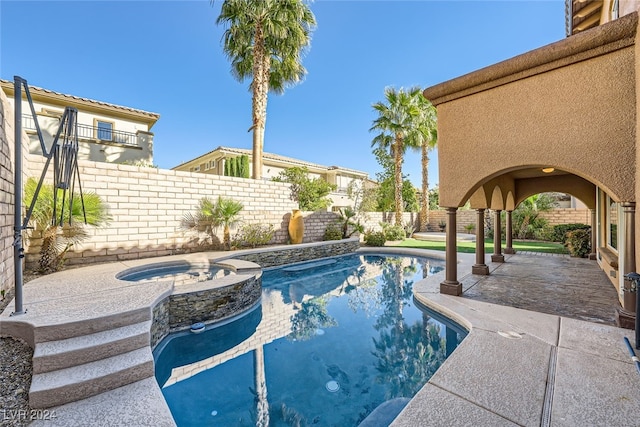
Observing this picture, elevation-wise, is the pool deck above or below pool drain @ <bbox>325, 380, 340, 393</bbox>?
above

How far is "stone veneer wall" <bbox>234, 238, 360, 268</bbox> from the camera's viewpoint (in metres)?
10.8

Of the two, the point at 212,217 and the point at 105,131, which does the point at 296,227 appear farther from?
the point at 105,131

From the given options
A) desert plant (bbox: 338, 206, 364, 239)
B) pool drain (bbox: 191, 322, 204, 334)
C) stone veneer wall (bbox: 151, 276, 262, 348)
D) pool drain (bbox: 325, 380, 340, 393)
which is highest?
desert plant (bbox: 338, 206, 364, 239)

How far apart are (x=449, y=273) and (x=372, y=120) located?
1546cm

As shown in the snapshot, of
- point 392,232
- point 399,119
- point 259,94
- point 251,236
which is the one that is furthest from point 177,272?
point 399,119

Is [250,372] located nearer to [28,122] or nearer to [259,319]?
[259,319]

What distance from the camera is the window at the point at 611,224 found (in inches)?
277

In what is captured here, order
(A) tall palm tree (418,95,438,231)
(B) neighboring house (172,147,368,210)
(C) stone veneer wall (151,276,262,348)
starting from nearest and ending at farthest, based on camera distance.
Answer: (C) stone veneer wall (151,276,262,348) < (A) tall palm tree (418,95,438,231) < (B) neighboring house (172,147,368,210)

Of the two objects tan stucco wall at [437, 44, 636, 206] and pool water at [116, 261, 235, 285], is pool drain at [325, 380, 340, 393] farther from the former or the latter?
tan stucco wall at [437, 44, 636, 206]

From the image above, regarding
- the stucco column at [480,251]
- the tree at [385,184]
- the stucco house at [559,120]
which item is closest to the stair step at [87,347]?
the stucco house at [559,120]

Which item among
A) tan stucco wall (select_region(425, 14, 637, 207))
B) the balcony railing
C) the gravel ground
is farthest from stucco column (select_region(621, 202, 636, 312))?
the balcony railing

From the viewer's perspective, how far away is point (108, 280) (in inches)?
234

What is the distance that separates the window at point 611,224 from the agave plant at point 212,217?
40.0 ft

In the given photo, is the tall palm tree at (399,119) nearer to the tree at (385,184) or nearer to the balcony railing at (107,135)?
the tree at (385,184)
